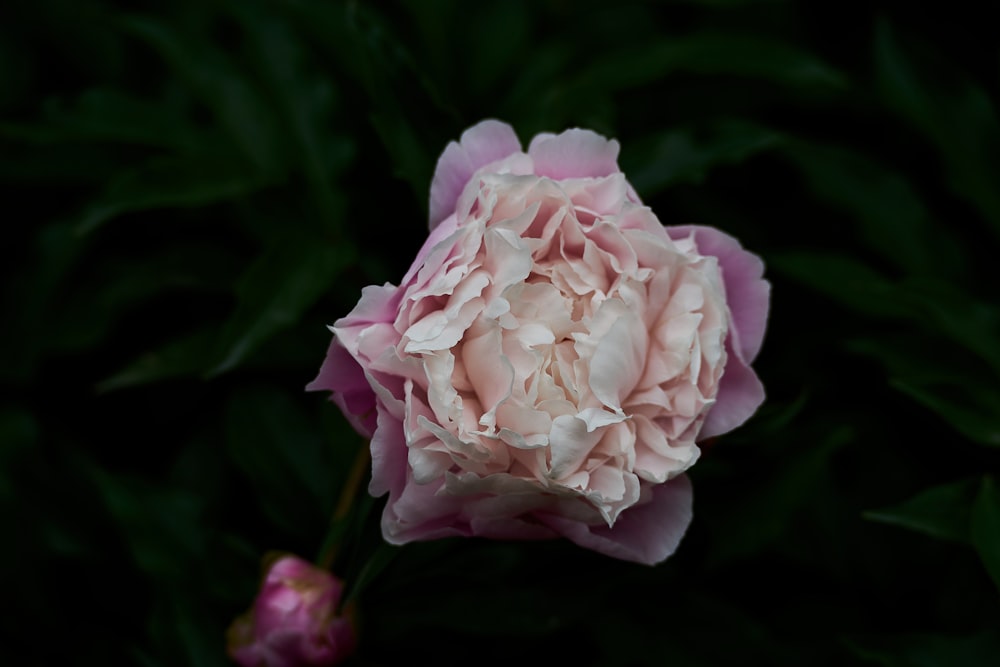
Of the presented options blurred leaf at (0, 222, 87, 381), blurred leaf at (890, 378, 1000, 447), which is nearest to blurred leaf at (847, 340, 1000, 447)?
blurred leaf at (890, 378, 1000, 447)

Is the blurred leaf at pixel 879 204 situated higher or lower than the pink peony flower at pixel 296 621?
lower

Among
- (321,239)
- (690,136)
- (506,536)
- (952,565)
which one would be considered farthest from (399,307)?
(952,565)

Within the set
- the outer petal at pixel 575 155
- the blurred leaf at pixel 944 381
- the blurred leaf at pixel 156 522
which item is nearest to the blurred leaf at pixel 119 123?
the blurred leaf at pixel 156 522

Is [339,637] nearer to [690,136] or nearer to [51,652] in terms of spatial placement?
[51,652]

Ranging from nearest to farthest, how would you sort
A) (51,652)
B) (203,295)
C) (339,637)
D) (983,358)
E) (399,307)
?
(399,307), (339,637), (983,358), (51,652), (203,295)

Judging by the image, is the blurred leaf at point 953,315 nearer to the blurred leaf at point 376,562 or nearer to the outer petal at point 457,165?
the outer petal at point 457,165

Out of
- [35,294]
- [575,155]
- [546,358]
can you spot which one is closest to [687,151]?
[575,155]
